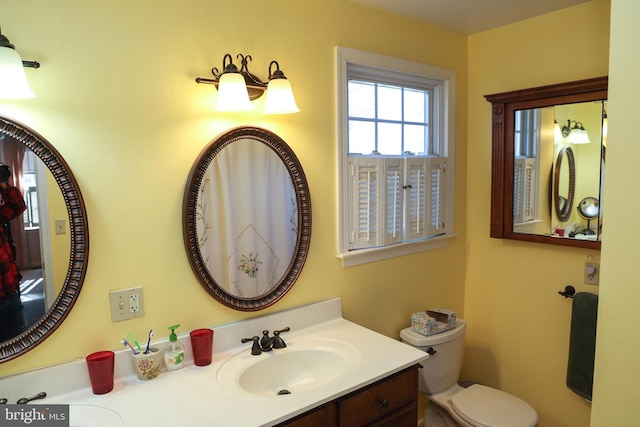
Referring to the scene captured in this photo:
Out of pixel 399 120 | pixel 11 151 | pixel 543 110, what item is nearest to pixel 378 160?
pixel 399 120

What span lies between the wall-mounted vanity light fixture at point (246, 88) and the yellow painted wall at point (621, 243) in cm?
107

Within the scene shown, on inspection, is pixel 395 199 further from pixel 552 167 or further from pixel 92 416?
pixel 92 416

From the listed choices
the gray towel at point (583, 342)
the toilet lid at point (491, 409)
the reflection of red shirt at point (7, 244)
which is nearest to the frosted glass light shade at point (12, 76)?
the reflection of red shirt at point (7, 244)

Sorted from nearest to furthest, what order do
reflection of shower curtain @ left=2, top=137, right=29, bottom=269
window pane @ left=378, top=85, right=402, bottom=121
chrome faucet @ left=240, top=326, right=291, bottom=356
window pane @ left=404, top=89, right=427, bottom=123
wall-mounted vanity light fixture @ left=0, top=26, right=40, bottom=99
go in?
wall-mounted vanity light fixture @ left=0, top=26, right=40, bottom=99 < reflection of shower curtain @ left=2, top=137, right=29, bottom=269 < chrome faucet @ left=240, top=326, right=291, bottom=356 < window pane @ left=378, top=85, right=402, bottom=121 < window pane @ left=404, top=89, right=427, bottom=123

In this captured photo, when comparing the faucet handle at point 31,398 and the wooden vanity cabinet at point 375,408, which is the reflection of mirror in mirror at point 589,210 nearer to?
the wooden vanity cabinet at point 375,408

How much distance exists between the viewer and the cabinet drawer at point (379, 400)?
1479 mm

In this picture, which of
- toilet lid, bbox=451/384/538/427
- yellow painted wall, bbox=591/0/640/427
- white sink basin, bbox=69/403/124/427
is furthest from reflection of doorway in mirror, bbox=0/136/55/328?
toilet lid, bbox=451/384/538/427

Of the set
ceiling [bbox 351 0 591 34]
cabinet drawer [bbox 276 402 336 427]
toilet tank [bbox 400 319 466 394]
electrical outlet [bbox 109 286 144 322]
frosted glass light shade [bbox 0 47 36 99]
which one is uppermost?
ceiling [bbox 351 0 591 34]

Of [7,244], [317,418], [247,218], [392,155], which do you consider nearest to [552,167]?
[392,155]

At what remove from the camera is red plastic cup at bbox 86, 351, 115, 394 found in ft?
4.47

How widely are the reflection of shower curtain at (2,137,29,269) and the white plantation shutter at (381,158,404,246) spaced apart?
1.51m

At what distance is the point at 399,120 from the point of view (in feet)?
7.66

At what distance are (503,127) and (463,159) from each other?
0.30 meters

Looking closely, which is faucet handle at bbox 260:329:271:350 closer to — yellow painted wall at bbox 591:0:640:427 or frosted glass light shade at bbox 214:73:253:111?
frosted glass light shade at bbox 214:73:253:111
